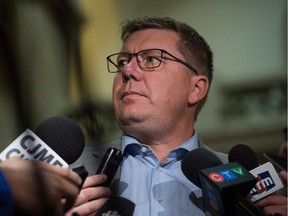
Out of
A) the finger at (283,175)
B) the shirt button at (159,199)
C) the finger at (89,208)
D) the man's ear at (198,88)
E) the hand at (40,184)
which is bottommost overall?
the finger at (283,175)

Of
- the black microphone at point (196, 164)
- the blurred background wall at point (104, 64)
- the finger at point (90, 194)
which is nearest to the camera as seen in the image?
the finger at point (90, 194)

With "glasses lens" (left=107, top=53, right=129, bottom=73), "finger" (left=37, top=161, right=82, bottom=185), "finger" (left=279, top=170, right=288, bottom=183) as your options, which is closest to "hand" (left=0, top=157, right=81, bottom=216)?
"finger" (left=37, top=161, right=82, bottom=185)

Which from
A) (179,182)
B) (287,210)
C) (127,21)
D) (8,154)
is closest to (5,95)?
(8,154)

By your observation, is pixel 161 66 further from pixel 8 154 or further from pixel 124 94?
pixel 8 154

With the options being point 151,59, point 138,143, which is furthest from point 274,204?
point 151,59

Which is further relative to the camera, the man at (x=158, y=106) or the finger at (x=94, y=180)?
the man at (x=158, y=106)

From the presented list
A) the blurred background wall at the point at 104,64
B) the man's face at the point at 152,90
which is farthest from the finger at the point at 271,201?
the man's face at the point at 152,90

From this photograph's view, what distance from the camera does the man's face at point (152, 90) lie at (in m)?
0.87

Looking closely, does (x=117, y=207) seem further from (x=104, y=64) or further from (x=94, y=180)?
(x=104, y=64)

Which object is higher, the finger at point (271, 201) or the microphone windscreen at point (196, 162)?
the microphone windscreen at point (196, 162)

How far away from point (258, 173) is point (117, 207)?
1.08 feet

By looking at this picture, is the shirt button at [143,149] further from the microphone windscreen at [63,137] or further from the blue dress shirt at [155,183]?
the microphone windscreen at [63,137]

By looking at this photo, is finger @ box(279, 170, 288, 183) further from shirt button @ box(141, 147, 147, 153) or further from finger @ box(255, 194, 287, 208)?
shirt button @ box(141, 147, 147, 153)

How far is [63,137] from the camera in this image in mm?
768
